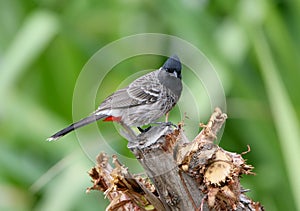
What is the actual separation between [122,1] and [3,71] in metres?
0.42

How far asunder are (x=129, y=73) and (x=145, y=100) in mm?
960

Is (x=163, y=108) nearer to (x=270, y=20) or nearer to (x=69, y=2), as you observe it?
(x=270, y=20)

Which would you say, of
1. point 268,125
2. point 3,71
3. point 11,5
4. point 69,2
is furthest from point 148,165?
point 11,5

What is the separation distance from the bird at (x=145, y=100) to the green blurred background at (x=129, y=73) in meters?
0.72

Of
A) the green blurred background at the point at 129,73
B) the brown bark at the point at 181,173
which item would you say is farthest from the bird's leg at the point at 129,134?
the green blurred background at the point at 129,73

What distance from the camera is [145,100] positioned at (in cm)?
94

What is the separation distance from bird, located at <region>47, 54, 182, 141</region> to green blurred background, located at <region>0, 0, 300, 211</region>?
28.3 inches

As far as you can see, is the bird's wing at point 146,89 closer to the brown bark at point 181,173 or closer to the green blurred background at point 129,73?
the brown bark at point 181,173

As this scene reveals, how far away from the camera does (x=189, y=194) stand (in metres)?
0.93

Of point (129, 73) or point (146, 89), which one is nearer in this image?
point (146, 89)

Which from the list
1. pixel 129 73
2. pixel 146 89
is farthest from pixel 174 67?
pixel 129 73

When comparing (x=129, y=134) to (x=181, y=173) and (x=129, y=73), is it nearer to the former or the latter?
(x=181, y=173)

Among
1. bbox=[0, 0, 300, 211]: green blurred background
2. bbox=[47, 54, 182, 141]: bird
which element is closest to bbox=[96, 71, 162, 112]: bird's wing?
bbox=[47, 54, 182, 141]: bird

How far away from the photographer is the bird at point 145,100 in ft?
3.00
